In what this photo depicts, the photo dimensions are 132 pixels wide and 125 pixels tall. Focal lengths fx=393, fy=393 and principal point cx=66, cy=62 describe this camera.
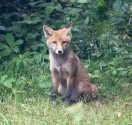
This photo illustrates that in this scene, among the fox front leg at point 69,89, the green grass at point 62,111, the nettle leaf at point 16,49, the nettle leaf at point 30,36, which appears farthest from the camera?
the nettle leaf at point 30,36

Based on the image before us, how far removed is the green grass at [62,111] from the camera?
5.09 metres

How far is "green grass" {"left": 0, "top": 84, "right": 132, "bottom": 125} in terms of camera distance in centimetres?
509

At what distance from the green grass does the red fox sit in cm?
19

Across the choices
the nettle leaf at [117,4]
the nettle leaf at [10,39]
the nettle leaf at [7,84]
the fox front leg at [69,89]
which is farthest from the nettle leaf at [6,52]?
the nettle leaf at [117,4]

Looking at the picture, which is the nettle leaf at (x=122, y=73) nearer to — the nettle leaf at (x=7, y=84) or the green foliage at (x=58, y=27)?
the green foliage at (x=58, y=27)

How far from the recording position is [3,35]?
792 cm

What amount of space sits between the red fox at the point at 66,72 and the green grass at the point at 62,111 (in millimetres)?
188

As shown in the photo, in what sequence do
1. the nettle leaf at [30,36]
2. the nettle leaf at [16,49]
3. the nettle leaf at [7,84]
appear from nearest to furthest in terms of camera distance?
the nettle leaf at [7,84]
the nettle leaf at [16,49]
the nettle leaf at [30,36]

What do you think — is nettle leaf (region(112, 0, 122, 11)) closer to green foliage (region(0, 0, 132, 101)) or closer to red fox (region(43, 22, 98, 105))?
green foliage (region(0, 0, 132, 101))

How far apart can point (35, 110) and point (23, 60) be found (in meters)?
1.94

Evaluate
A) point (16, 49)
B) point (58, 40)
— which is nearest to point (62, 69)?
point (58, 40)

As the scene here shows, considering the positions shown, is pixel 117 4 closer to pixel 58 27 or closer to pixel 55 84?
pixel 55 84

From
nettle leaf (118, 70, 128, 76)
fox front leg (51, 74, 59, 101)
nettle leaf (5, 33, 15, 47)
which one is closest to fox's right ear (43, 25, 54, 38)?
fox front leg (51, 74, 59, 101)

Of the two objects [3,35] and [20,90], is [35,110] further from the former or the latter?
[3,35]
